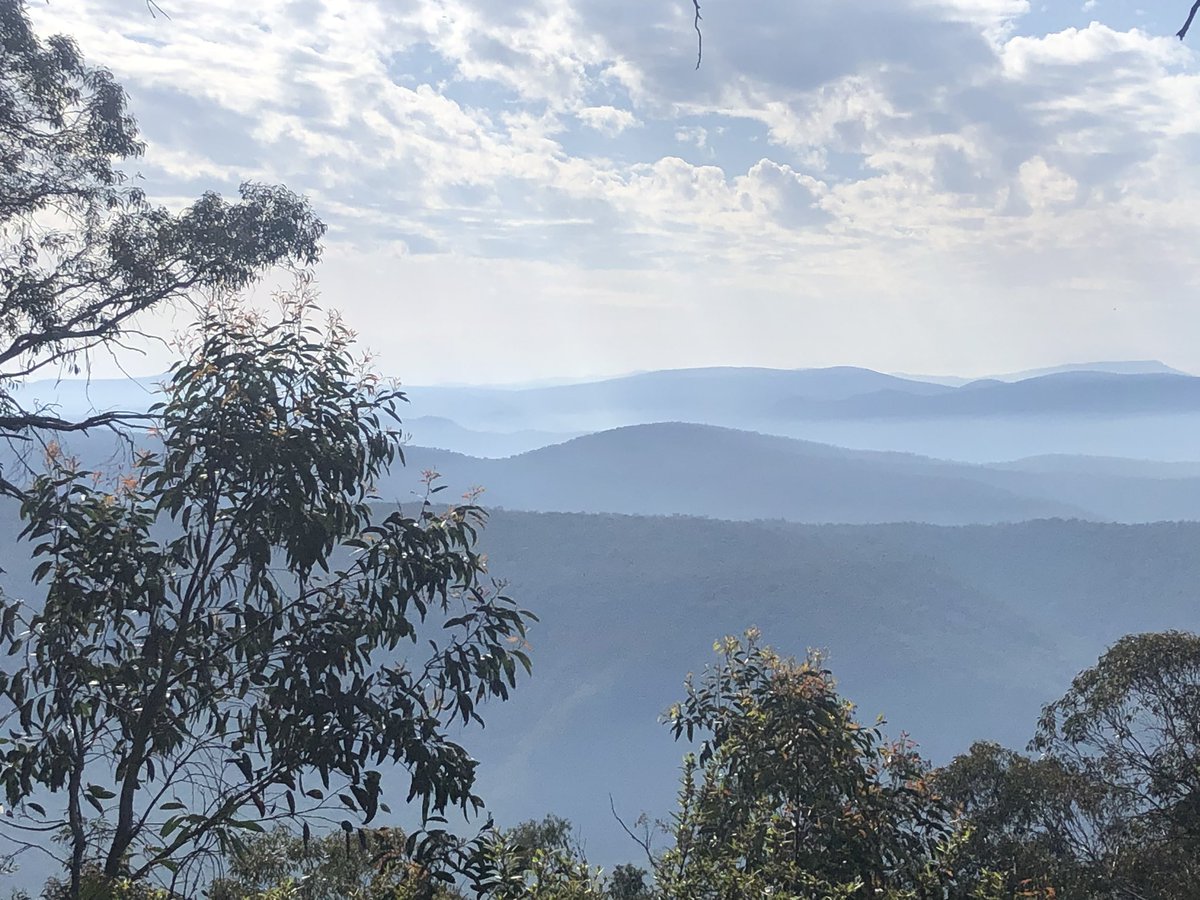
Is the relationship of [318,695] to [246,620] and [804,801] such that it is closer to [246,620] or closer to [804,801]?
[246,620]

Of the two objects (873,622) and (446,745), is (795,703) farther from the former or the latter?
(873,622)

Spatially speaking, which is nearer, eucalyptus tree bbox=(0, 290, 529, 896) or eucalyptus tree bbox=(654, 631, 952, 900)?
eucalyptus tree bbox=(0, 290, 529, 896)

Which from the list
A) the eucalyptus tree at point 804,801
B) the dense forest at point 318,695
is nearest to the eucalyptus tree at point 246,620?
the dense forest at point 318,695

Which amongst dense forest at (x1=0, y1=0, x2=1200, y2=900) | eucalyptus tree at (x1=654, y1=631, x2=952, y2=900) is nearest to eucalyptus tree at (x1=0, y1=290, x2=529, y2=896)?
dense forest at (x1=0, y1=0, x2=1200, y2=900)

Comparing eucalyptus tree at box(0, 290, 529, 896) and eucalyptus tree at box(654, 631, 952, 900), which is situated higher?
eucalyptus tree at box(0, 290, 529, 896)

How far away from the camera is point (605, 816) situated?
340 ft

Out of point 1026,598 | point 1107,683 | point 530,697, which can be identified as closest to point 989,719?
point 1026,598

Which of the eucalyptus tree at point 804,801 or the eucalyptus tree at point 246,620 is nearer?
the eucalyptus tree at point 246,620

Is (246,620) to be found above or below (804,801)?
above

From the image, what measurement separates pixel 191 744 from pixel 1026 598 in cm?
15043

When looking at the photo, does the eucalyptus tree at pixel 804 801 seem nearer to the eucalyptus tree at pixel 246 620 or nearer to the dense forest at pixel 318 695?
the dense forest at pixel 318 695

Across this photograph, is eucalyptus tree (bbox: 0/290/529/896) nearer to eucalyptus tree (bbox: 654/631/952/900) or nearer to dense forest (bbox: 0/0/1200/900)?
dense forest (bbox: 0/0/1200/900)

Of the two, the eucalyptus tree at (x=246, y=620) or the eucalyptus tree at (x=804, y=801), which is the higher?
the eucalyptus tree at (x=246, y=620)

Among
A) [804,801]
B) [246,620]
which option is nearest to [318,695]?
[246,620]
